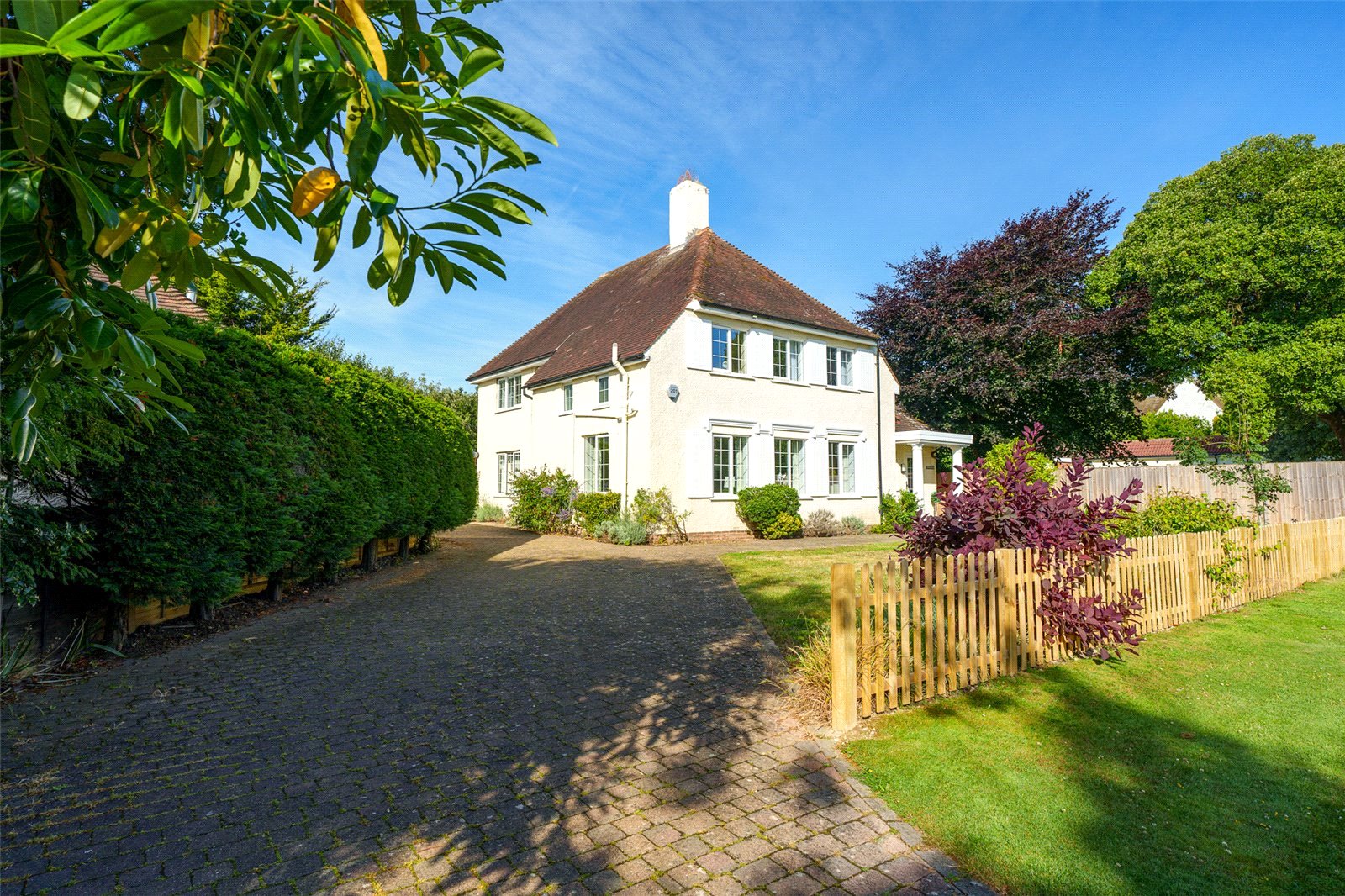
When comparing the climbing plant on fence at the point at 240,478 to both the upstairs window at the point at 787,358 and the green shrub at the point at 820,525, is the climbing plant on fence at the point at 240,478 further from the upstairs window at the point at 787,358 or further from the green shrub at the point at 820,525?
the upstairs window at the point at 787,358

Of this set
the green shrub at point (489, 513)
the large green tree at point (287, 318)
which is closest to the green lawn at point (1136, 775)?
the green shrub at point (489, 513)

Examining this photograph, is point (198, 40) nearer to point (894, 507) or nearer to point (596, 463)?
point (596, 463)

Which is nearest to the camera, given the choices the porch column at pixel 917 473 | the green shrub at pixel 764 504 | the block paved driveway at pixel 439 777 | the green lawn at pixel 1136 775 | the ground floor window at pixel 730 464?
the block paved driveway at pixel 439 777

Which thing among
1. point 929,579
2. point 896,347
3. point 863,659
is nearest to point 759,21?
point 929,579

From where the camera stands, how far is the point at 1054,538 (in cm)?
633

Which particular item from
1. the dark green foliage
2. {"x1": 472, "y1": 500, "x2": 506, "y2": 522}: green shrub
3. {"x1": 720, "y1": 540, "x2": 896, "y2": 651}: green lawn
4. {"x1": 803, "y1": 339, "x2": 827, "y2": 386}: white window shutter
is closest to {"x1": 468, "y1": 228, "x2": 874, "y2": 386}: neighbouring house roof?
{"x1": 803, "y1": 339, "x2": 827, "y2": 386}: white window shutter

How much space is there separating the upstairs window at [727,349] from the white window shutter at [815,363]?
89.7 inches

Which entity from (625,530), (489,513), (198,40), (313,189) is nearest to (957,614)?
(313,189)

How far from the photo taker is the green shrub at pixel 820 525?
19.2 meters

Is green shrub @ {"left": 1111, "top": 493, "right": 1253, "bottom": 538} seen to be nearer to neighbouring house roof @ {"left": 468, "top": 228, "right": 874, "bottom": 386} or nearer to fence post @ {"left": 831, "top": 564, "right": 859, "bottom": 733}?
fence post @ {"left": 831, "top": 564, "right": 859, "bottom": 733}

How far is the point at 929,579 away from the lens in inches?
216

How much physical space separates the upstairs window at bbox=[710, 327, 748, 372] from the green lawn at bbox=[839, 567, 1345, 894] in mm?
13593

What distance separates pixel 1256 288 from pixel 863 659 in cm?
2855

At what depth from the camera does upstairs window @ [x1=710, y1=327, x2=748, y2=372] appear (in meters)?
19.1
